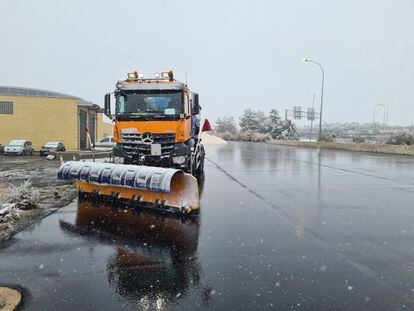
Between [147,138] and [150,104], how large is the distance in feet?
3.64

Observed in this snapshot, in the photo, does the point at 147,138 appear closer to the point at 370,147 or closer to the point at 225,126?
the point at 370,147

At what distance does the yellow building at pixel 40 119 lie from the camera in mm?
39188

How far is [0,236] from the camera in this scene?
6355 millimetres

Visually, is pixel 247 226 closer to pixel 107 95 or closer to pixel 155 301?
pixel 155 301

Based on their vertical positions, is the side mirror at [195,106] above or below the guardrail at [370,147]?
above

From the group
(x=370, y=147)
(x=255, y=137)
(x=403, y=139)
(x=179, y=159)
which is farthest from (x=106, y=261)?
(x=255, y=137)

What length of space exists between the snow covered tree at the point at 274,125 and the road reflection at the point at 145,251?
9550 cm

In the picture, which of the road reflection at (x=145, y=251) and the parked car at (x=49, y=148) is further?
the parked car at (x=49, y=148)

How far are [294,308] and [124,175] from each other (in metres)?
5.49

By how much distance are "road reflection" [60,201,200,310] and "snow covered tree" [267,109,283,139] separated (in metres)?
95.5

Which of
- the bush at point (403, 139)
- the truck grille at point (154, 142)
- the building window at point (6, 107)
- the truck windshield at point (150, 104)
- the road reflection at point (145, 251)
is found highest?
the building window at point (6, 107)

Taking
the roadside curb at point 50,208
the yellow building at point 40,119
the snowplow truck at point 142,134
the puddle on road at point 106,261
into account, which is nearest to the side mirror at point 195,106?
the snowplow truck at point 142,134

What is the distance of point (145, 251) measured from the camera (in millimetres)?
5566

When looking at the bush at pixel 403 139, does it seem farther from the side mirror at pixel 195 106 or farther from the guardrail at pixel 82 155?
the side mirror at pixel 195 106
